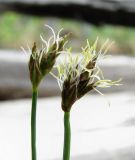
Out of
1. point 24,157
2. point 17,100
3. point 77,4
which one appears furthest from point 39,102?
point 77,4

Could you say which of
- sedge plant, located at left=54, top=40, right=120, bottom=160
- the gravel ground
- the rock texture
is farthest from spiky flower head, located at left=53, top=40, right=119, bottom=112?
the rock texture

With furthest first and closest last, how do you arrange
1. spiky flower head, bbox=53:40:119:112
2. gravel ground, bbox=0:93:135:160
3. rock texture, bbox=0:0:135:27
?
1. rock texture, bbox=0:0:135:27
2. gravel ground, bbox=0:93:135:160
3. spiky flower head, bbox=53:40:119:112

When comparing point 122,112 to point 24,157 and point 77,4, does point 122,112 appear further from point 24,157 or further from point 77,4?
point 77,4

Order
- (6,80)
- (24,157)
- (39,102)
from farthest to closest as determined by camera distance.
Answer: (6,80) → (39,102) → (24,157)

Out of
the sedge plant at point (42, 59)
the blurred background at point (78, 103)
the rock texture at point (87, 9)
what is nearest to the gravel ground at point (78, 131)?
the blurred background at point (78, 103)

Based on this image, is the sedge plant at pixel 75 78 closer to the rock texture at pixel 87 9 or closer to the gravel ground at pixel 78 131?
the gravel ground at pixel 78 131

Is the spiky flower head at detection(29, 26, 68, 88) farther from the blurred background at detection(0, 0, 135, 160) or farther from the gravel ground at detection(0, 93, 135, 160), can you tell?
the gravel ground at detection(0, 93, 135, 160)
